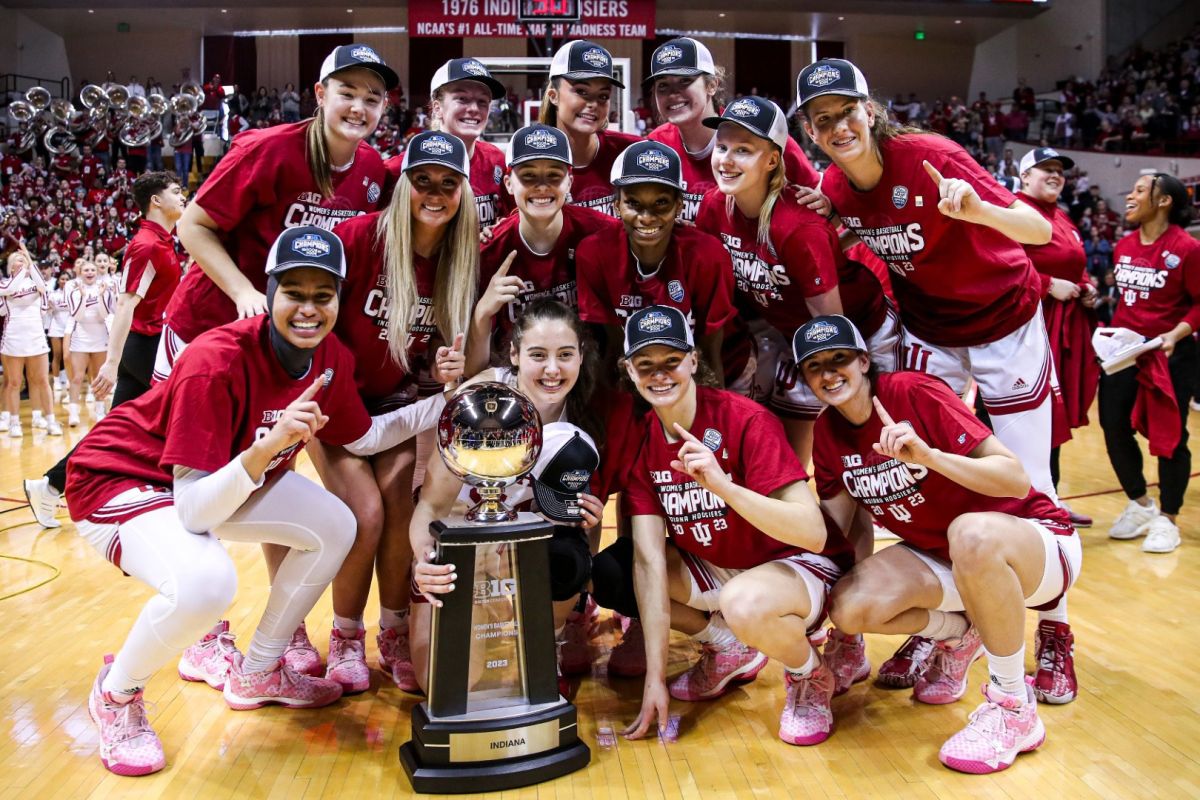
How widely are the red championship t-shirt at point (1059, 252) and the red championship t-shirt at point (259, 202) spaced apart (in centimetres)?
337

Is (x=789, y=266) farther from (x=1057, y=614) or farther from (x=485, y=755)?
(x=485, y=755)

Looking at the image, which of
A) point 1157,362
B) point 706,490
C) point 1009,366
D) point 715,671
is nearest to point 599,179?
point 706,490

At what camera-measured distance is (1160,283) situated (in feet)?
18.2

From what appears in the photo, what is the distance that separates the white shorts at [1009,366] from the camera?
11.5ft

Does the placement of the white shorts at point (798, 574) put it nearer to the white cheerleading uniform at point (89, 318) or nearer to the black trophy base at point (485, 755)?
the black trophy base at point (485, 755)

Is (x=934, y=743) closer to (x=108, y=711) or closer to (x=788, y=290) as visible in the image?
(x=788, y=290)

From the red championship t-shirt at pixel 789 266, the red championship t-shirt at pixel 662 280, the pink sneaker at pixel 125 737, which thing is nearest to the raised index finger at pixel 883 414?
the red championship t-shirt at pixel 789 266

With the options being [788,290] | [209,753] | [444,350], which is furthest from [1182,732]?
[209,753]

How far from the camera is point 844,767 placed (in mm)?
2930

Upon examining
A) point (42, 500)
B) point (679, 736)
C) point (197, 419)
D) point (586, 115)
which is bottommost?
point (679, 736)

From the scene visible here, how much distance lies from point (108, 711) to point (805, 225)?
2.65 meters

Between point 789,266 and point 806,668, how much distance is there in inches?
52.3

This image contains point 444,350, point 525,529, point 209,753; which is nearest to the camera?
point 525,529

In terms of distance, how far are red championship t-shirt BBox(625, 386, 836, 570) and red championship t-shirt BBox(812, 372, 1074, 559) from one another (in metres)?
0.19
